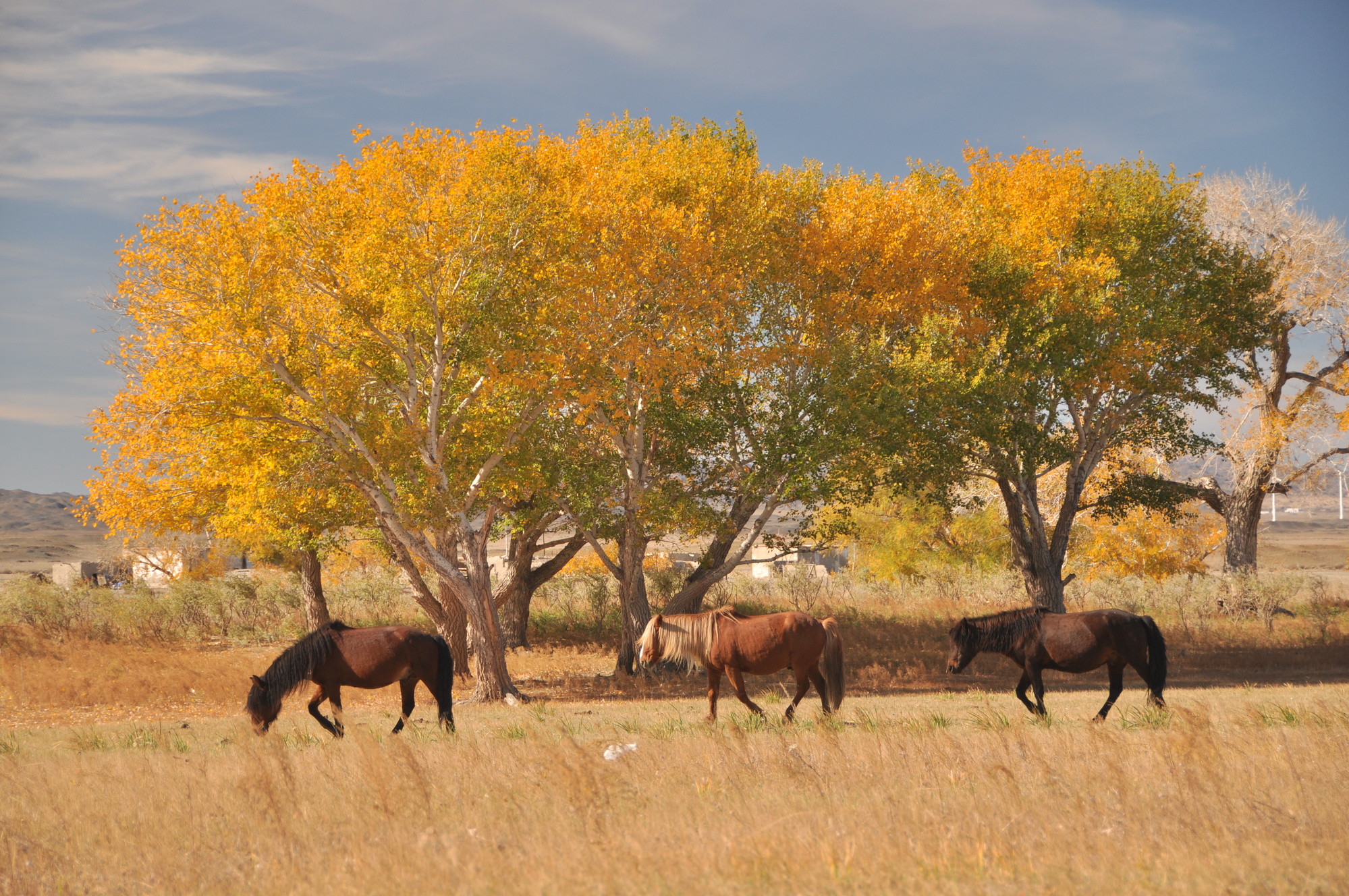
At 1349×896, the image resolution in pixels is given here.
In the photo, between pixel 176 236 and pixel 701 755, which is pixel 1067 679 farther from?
pixel 176 236

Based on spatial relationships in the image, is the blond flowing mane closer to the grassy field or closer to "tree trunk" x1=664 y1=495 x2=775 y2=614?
the grassy field

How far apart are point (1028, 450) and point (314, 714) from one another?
A: 1990 centimetres

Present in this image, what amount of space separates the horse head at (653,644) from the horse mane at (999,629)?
4.56 metres

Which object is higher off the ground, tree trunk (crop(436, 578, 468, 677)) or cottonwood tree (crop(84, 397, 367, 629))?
cottonwood tree (crop(84, 397, 367, 629))

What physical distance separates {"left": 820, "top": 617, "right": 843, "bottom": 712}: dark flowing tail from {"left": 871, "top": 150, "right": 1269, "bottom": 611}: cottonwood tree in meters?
10.1

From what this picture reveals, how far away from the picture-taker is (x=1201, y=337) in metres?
27.8

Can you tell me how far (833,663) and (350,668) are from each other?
23.0ft

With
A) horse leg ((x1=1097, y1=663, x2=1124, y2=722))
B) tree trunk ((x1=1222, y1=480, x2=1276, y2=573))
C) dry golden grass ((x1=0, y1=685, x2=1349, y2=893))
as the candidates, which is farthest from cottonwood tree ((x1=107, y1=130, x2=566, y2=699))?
tree trunk ((x1=1222, y1=480, x2=1276, y2=573))

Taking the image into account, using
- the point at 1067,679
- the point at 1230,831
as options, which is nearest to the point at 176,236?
the point at 1230,831

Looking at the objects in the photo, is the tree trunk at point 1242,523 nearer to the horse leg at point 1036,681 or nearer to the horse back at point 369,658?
the horse leg at point 1036,681

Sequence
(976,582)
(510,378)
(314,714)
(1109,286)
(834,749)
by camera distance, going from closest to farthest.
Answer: (834,749)
(314,714)
(510,378)
(1109,286)
(976,582)

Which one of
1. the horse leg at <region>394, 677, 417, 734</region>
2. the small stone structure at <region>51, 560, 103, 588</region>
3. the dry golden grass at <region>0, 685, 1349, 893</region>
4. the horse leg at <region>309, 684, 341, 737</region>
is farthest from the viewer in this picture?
the small stone structure at <region>51, 560, 103, 588</region>

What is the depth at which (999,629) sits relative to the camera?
14.9 meters

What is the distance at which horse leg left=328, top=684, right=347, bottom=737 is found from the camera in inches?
519
